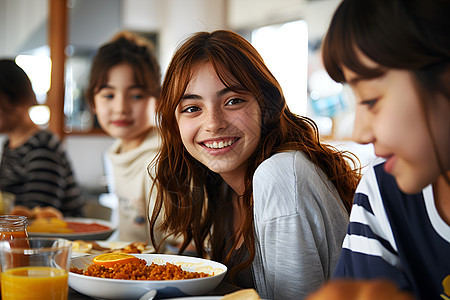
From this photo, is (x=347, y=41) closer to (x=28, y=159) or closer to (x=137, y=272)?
(x=137, y=272)

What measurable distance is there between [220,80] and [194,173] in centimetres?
31

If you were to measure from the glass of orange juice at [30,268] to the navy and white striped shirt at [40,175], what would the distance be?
163 centimetres

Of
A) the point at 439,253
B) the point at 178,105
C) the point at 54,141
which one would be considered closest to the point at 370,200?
the point at 439,253

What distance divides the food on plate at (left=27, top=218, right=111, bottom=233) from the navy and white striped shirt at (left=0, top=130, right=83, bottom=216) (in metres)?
0.73

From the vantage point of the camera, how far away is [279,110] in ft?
3.57

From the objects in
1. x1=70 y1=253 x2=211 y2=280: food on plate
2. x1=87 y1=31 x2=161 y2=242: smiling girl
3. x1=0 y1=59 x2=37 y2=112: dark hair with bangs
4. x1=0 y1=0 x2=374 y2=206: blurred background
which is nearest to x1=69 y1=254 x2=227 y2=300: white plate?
x1=70 y1=253 x2=211 y2=280: food on plate

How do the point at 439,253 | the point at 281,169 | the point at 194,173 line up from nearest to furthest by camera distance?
the point at 439,253 → the point at 281,169 → the point at 194,173

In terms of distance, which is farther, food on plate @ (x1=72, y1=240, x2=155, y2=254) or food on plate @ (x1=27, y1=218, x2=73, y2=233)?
food on plate @ (x1=27, y1=218, x2=73, y2=233)

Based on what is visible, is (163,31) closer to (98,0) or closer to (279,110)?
(98,0)

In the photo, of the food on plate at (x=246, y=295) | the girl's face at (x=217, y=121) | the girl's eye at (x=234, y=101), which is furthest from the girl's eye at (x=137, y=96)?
the food on plate at (x=246, y=295)

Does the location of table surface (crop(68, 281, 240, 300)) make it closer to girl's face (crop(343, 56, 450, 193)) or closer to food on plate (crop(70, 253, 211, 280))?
food on plate (crop(70, 253, 211, 280))

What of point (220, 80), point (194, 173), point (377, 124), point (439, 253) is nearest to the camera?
point (377, 124)

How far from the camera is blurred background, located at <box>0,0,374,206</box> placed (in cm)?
391

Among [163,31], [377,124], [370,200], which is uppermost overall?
[163,31]
